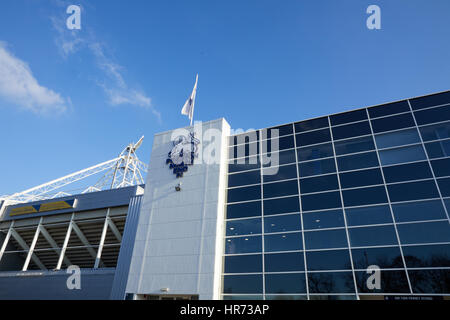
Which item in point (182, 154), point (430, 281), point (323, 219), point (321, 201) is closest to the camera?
point (430, 281)

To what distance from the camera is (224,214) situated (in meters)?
23.9

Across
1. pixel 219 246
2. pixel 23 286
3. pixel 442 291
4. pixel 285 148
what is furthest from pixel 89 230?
pixel 442 291

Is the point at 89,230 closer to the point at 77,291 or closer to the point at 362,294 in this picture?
the point at 77,291

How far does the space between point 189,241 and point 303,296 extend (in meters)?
9.04

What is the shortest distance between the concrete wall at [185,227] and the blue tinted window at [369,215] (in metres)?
9.38

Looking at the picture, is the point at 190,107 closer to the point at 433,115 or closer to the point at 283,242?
the point at 283,242

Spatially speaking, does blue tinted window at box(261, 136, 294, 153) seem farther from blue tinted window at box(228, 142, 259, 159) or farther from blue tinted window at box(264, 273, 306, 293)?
blue tinted window at box(264, 273, 306, 293)

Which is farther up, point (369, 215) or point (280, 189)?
point (280, 189)

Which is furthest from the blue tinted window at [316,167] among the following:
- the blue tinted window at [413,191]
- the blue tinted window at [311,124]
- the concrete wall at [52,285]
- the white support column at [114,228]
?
the white support column at [114,228]

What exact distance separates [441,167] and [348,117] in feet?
24.1

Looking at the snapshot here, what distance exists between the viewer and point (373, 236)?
18562mm

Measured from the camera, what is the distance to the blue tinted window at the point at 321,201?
67.8 ft

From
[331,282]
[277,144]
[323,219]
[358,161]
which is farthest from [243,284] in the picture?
[358,161]

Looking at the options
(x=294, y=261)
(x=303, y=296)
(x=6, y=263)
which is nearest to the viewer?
(x=303, y=296)
